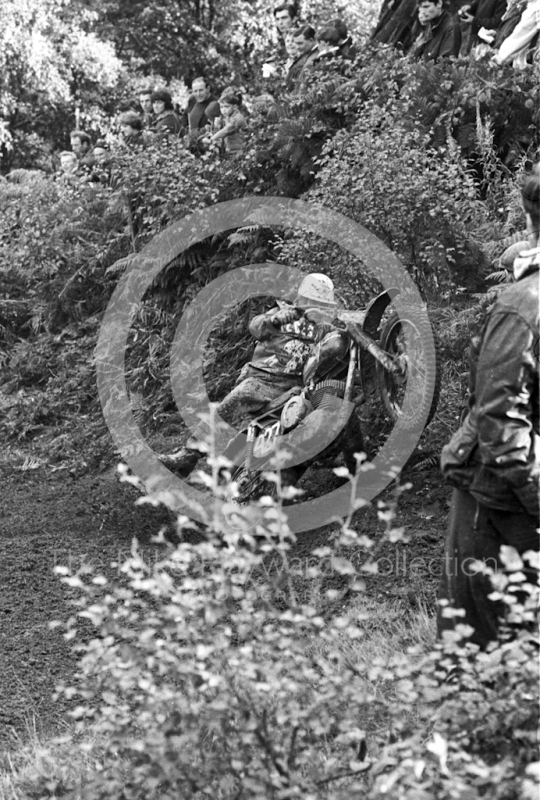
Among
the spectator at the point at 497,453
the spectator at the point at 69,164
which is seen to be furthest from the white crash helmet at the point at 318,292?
the spectator at the point at 69,164

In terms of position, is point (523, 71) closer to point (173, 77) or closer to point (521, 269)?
point (521, 269)

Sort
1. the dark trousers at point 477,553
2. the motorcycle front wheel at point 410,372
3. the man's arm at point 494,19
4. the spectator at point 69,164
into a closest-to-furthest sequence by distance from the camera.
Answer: the dark trousers at point 477,553
the motorcycle front wheel at point 410,372
the man's arm at point 494,19
the spectator at point 69,164

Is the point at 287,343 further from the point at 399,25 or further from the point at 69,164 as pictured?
the point at 69,164

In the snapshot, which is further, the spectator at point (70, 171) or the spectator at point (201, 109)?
the spectator at point (201, 109)

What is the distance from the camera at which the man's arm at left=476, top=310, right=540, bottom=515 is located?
13.0 feet

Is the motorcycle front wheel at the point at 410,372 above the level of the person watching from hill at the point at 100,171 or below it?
below

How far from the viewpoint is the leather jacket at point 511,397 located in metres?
3.97

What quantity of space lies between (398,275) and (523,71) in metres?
3.90

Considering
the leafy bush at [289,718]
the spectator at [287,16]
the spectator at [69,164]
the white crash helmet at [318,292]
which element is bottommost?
the leafy bush at [289,718]

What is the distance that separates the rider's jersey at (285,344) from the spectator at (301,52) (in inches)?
258

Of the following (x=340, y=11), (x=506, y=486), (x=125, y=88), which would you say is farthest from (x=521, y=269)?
(x=125, y=88)

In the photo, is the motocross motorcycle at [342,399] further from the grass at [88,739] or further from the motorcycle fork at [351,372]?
the grass at [88,739]

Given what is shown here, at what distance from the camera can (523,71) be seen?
458 inches

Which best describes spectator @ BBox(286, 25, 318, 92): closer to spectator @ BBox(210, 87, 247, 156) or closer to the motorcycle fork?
spectator @ BBox(210, 87, 247, 156)
